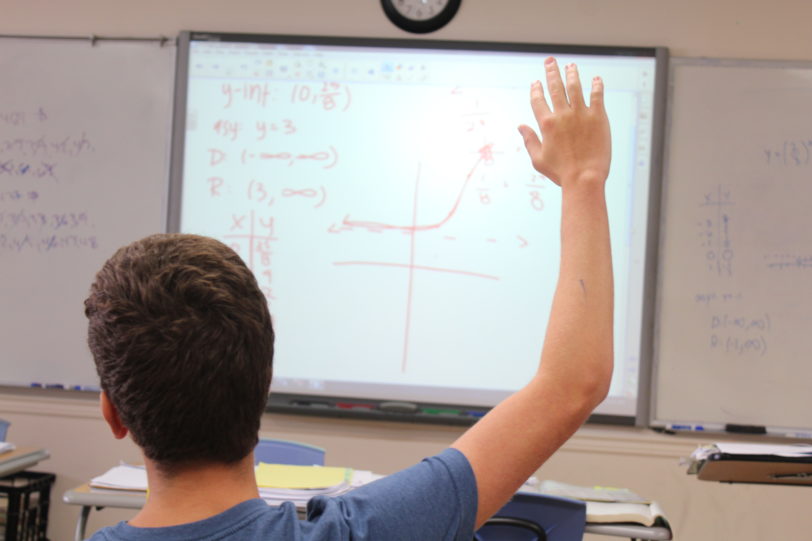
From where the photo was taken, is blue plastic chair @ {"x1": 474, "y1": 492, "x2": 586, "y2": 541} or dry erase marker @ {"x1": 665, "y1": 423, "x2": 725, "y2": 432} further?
dry erase marker @ {"x1": 665, "y1": 423, "x2": 725, "y2": 432}

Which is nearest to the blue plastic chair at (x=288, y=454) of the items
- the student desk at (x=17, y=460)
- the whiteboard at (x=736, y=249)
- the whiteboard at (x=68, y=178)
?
the student desk at (x=17, y=460)

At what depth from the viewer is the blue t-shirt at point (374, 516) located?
2.13ft

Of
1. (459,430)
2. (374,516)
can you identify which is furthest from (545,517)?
(374,516)

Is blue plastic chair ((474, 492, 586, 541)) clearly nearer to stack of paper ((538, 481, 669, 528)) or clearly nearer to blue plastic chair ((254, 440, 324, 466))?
stack of paper ((538, 481, 669, 528))

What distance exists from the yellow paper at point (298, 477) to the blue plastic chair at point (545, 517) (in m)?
0.42

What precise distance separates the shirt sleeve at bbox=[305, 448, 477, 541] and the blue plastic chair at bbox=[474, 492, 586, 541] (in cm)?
125

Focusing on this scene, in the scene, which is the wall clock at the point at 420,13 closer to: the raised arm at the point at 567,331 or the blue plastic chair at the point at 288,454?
the blue plastic chair at the point at 288,454

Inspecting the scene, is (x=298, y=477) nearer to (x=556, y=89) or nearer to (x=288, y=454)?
(x=288, y=454)

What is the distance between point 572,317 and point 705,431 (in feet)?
8.72

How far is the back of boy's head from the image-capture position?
0.64m

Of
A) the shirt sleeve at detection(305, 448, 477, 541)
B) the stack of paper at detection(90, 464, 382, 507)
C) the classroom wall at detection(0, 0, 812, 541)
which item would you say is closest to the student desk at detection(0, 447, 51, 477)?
the stack of paper at detection(90, 464, 382, 507)

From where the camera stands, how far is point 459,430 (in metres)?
3.18

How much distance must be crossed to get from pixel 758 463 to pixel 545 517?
19.9 inches

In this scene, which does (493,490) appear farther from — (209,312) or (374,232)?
(374,232)
